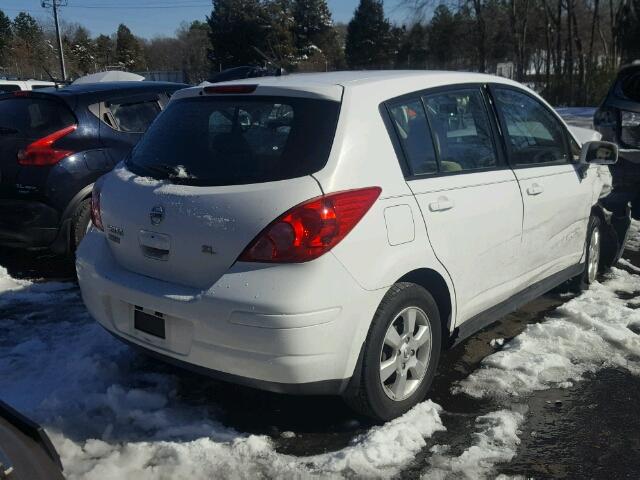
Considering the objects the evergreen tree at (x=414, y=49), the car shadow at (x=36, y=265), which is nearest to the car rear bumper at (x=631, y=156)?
the car shadow at (x=36, y=265)

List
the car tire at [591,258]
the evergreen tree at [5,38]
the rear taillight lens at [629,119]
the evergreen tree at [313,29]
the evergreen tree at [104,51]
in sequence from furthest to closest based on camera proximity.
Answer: the evergreen tree at [104,51], the evergreen tree at [313,29], the evergreen tree at [5,38], the rear taillight lens at [629,119], the car tire at [591,258]

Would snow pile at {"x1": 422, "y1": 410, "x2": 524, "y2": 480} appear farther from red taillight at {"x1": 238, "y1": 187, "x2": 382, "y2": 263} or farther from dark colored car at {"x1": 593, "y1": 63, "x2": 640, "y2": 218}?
dark colored car at {"x1": 593, "y1": 63, "x2": 640, "y2": 218}

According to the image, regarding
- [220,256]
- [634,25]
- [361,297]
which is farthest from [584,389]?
[634,25]

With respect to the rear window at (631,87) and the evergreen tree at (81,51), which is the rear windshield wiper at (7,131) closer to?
the rear window at (631,87)

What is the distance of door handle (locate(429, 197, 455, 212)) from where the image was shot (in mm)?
3246

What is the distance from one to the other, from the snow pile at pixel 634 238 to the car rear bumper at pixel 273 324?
15.6 feet

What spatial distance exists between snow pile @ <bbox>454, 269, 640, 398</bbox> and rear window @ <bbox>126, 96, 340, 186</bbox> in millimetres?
1683

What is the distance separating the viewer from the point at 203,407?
11.1ft

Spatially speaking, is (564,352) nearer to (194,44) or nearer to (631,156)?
(631,156)

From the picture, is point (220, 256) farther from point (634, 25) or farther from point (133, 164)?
point (634, 25)

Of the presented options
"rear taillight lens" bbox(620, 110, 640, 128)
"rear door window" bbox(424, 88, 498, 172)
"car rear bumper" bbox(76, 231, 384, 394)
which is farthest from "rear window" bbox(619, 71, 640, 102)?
"car rear bumper" bbox(76, 231, 384, 394)

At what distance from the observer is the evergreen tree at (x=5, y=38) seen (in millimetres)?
50250

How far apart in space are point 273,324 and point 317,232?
43 cm

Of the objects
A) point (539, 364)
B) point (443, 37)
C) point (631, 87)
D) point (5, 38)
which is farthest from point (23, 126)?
point (5, 38)
